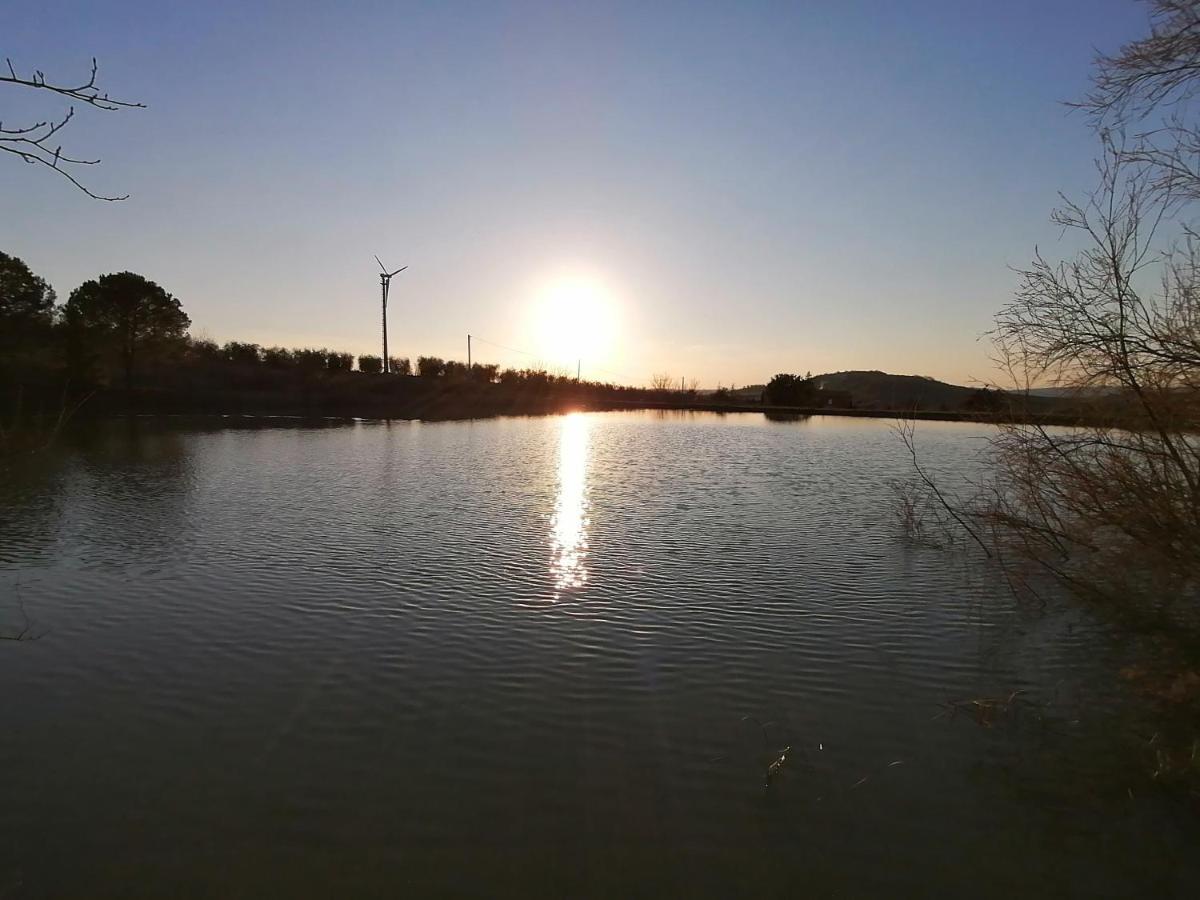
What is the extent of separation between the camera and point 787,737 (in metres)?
6.52

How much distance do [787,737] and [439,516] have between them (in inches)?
452

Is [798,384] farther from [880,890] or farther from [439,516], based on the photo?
[880,890]

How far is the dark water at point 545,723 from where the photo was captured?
4.80 metres

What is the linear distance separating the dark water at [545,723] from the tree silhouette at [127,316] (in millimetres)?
45191

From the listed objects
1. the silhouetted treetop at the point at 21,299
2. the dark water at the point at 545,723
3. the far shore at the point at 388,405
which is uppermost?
the silhouetted treetop at the point at 21,299

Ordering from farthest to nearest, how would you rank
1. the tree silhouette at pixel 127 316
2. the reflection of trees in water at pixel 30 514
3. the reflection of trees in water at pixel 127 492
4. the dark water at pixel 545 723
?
1. the tree silhouette at pixel 127 316
2. the reflection of trees in water at pixel 127 492
3. the reflection of trees in water at pixel 30 514
4. the dark water at pixel 545 723

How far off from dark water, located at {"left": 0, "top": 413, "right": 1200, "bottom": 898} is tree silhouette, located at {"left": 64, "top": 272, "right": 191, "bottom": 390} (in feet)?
148

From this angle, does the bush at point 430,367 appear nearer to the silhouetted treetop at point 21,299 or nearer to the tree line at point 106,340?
the tree line at point 106,340


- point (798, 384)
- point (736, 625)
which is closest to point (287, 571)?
point (736, 625)

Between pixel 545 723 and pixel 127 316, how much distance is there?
59.4 meters

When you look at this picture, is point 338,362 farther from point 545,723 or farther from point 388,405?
point 545,723

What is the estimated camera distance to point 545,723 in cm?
668

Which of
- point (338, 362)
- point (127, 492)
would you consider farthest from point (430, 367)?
point (127, 492)

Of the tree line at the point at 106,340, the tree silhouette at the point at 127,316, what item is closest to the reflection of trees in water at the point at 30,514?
the tree line at the point at 106,340
